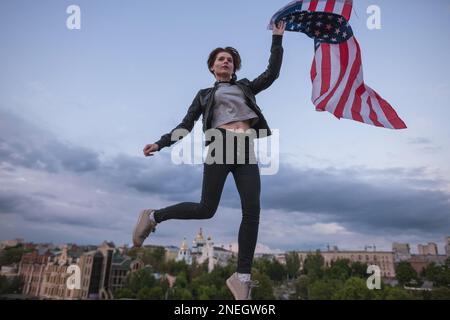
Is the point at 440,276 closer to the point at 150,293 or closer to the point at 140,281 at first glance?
the point at 150,293

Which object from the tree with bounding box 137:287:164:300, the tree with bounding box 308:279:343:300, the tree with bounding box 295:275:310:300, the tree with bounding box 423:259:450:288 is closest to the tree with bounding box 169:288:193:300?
the tree with bounding box 137:287:164:300

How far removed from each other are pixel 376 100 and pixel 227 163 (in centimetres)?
198

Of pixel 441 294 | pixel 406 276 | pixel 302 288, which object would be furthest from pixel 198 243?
pixel 441 294

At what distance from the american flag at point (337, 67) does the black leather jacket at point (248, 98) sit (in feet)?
1.97

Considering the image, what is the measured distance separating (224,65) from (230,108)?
492 mm

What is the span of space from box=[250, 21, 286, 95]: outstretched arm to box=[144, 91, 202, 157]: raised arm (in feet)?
1.92

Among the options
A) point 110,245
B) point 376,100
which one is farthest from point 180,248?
point 376,100

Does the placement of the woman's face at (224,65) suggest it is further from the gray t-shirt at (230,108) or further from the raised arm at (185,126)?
the raised arm at (185,126)

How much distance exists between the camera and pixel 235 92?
130 inches

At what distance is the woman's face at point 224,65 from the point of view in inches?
134

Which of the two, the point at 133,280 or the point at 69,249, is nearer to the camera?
the point at 133,280

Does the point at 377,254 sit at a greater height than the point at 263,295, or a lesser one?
greater
